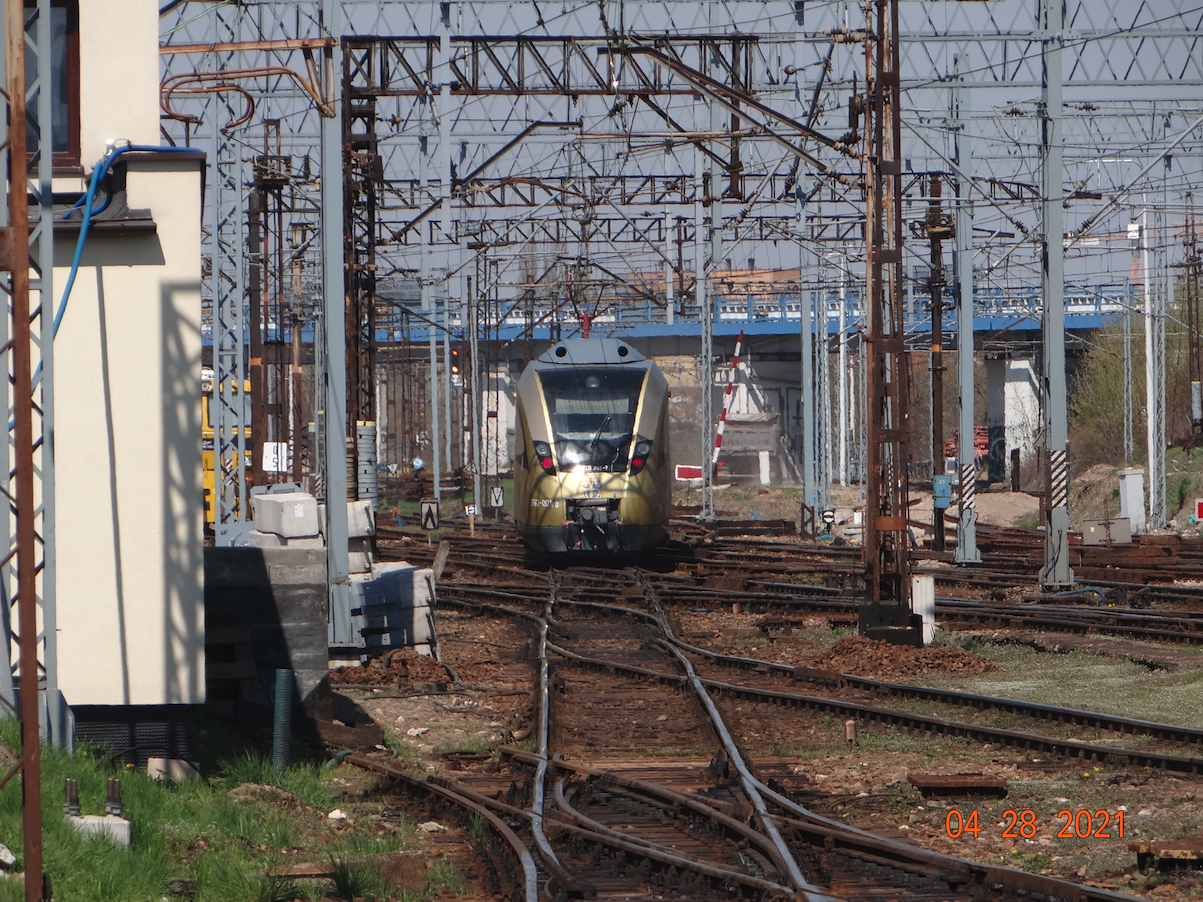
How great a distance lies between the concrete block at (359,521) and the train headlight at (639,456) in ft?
21.7

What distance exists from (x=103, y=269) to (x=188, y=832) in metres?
3.21

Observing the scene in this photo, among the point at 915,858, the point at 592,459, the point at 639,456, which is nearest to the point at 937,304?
the point at 639,456

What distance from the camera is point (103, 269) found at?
841cm

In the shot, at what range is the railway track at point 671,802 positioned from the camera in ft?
21.8

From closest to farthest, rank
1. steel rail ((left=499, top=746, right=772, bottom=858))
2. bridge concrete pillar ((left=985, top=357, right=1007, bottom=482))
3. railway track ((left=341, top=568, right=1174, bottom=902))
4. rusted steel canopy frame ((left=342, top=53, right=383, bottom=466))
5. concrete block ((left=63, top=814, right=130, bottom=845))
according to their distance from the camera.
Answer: concrete block ((left=63, top=814, right=130, bottom=845)), railway track ((left=341, top=568, right=1174, bottom=902)), steel rail ((left=499, top=746, right=772, bottom=858)), rusted steel canopy frame ((left=342, top=53, right=383, bottom=466)), bridge concrete pillar ((left=985, top=357, right=1007, bottom=482))

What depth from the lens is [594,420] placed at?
22.3 meters

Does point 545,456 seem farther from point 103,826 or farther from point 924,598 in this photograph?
point 103,826

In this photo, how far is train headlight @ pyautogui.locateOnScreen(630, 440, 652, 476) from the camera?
22344 millimetres

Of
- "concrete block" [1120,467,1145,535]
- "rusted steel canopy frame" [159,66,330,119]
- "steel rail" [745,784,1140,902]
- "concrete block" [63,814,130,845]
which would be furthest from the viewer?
"concrete block" [1120,467,1145,535]

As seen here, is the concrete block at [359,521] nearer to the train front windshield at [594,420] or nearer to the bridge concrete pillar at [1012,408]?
the train front windshield at [594,420]
